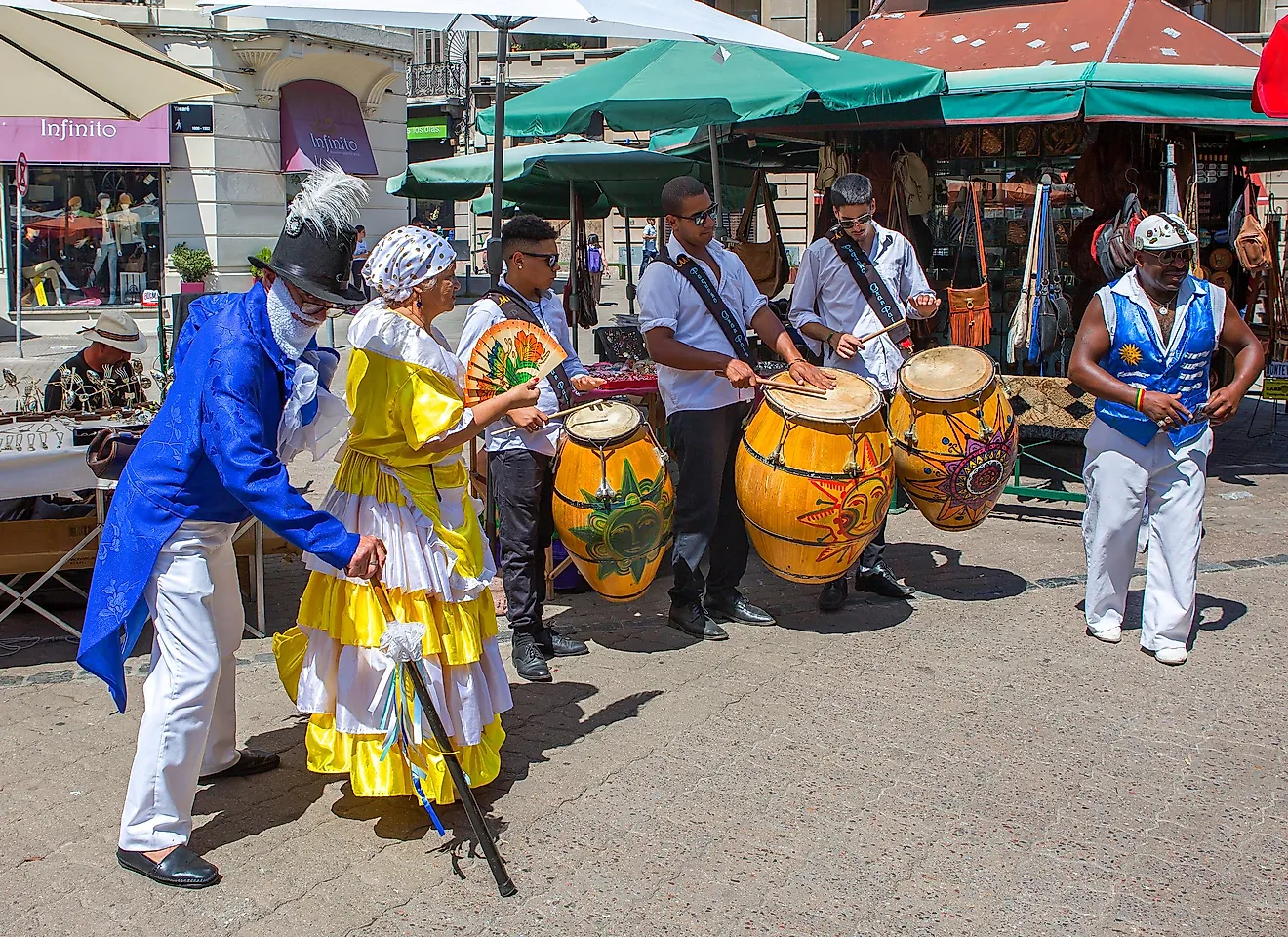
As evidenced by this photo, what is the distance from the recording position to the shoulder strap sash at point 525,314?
5.19m

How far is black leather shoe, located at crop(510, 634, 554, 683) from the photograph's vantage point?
5176 mm

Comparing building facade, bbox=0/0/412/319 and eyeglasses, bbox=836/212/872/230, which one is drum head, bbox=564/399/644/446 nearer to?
eyeglasses, bbox=836/212/872/230

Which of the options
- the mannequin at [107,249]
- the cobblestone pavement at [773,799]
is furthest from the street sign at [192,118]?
the cobblestone pavement at [773,799]

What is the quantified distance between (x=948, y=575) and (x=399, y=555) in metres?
3.82

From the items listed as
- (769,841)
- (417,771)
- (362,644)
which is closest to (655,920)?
(769,841)

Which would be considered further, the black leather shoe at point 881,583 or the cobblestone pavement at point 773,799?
the black leather shoe at point 881,583

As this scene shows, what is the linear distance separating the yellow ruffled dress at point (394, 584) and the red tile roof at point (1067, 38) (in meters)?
6.78

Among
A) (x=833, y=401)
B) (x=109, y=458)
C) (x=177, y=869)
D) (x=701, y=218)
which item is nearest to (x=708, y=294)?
(x=701, y=218)

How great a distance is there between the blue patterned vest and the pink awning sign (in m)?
18.2

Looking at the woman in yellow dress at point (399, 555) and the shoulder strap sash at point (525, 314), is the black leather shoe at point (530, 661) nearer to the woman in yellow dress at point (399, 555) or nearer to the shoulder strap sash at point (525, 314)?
the shoulder strap sash at point (525, 314)

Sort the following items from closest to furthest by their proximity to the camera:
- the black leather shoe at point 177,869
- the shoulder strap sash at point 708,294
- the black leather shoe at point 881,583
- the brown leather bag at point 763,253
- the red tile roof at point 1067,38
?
the black leather shoe at point 177,869 < the shoulder strap sash at point 708,294 < the black leather shoe at point 881,583 < the red tile roof at point 1067,38 < the brown leather bag at point 763,253

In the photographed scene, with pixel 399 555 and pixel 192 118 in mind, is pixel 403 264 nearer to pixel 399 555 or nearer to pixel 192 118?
pixel 399 555

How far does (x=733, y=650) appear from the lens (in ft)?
18.3

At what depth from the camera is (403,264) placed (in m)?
3.76
